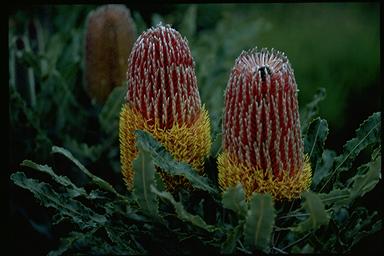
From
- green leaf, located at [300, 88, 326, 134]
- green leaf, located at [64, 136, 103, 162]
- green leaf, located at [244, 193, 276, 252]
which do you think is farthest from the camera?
green leaf, located at [64, 136, 103, 162]

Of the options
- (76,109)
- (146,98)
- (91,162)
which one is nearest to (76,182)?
(91,162)

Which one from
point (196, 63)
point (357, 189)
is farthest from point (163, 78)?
point (196, 63)

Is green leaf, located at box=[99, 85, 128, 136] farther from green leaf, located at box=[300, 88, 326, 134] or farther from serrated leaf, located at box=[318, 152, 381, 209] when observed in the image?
serrated leaf, located at box=[318, 152, 381, 209]

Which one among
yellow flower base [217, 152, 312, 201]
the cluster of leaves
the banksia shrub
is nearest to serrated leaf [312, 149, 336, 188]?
the cluster of leaves

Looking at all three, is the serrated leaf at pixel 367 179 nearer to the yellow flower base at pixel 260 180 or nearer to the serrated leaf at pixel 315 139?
the yellow flower base at pixel 260 180

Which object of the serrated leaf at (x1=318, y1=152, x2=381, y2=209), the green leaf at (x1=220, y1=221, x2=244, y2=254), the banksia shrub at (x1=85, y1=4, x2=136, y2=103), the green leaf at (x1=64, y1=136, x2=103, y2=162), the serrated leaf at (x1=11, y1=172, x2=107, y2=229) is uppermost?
the banksia shrub at (x1=85, y1=4, x2=136, y2=103)

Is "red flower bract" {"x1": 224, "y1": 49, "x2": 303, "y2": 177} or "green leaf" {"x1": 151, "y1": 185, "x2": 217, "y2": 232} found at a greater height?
"red flower bract" {"x1": 224, "y1": 49, "x2": 303, "y2": 177}

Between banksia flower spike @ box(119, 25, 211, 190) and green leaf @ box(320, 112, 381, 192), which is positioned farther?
green leaf @ box(320, 112, 381, 192)
